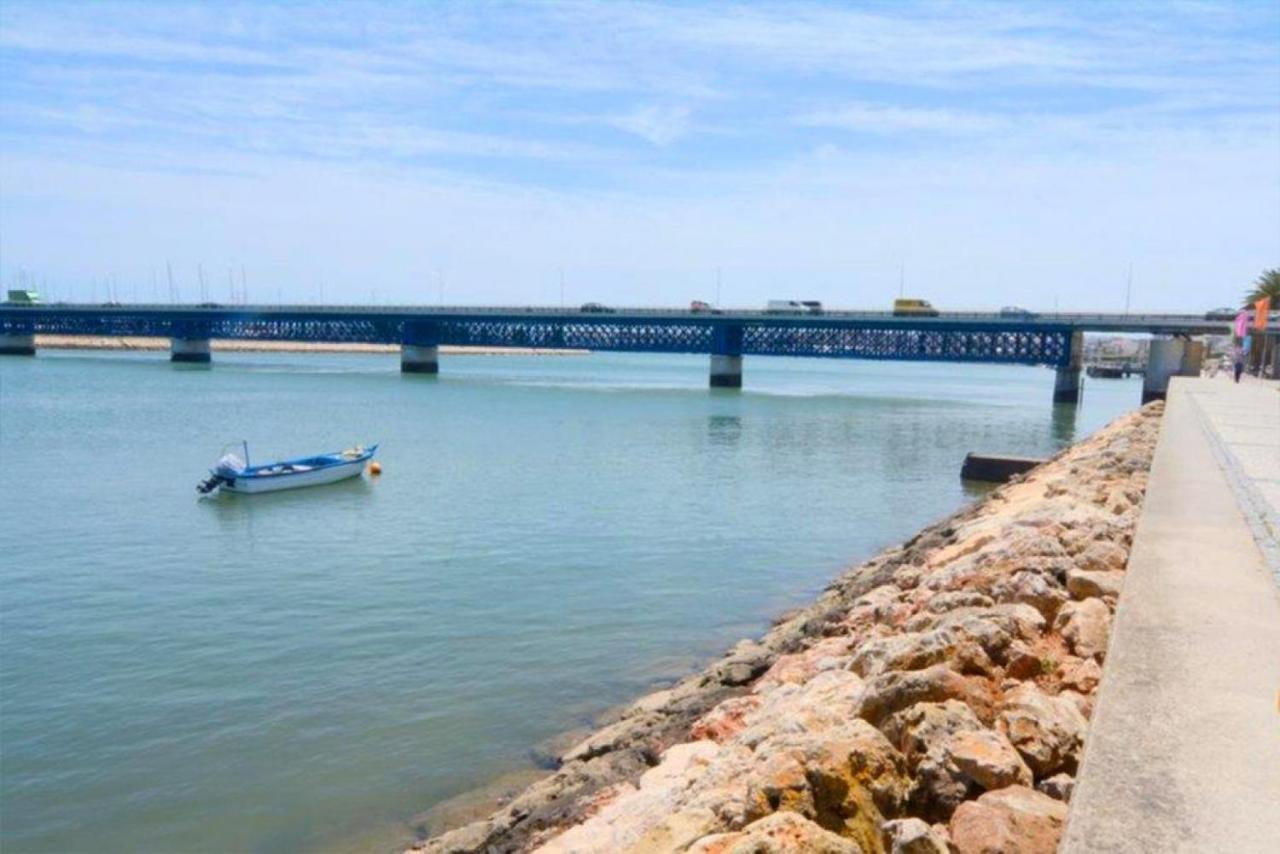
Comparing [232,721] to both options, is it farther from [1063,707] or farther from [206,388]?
[206,388]

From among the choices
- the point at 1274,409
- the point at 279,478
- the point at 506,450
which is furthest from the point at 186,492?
the point at 1274,409

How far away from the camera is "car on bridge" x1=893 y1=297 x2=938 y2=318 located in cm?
10756

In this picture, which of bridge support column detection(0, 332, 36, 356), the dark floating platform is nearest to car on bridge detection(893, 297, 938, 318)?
the dark floating platform

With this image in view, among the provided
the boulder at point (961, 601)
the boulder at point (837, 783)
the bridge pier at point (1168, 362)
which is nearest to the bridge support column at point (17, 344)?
the bridge pier at point (1168, 362)

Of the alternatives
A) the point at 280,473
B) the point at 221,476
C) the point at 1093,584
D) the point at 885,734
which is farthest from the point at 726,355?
the point at 885,734

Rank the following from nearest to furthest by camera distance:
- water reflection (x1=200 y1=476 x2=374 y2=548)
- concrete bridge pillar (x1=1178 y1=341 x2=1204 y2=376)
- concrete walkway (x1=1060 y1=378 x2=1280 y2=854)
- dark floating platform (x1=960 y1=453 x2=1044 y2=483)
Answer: concrete walkway (x1=1060 y1=378 x2=1280 y2=854), water reflection (x1=200 y1=476 x2=374 y2=548), dark floating platform (x1=960 y1=453 x2=1044 y2=483), concrete bridge pillar (x1=1178 y1=341 x2=1204 y2=376)

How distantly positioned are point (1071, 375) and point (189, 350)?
12079cm

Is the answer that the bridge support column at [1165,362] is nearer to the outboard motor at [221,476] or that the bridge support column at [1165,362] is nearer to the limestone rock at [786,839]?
the outboard motor at [221,476]

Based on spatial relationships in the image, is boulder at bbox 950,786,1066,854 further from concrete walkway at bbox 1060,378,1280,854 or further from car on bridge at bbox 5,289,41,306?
car on bridge at bbox 5,289,41,306

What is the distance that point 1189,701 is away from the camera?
6.76m

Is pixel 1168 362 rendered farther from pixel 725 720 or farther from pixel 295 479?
pixel 725 720

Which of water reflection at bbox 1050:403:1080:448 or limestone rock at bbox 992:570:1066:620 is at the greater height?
limestone rock at bbox 992:570:1066:620

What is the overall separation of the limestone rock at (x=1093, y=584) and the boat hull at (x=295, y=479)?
32.1 m

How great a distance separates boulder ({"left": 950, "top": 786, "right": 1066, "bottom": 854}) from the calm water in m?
7.97
